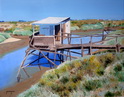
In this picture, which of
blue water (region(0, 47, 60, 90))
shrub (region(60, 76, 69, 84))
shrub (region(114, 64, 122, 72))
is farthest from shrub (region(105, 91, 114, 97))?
blue water (region(0, 47, 60, 90))

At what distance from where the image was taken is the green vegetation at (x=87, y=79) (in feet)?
24.7

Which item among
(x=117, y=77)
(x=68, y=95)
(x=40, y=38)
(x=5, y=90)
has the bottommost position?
(x=5, y=90)

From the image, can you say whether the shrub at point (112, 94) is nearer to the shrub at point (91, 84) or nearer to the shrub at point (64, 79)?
the shrub at point (91, 84)

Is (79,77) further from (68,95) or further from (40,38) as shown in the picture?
(40,38)

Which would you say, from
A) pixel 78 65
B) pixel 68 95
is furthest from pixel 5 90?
pixel 68 95

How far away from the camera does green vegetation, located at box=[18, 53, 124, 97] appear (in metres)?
7.54

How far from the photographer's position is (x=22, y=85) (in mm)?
15320

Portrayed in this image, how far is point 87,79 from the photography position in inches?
341

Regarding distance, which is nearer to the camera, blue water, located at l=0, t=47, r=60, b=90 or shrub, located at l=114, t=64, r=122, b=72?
shrub, located at l=114, t=64, r=122, b=72

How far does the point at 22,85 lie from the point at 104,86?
29.4 ft

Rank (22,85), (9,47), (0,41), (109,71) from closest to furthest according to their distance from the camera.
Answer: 1. (109,71)
2. (22,85)
3. (9,47)
4. (0,41)

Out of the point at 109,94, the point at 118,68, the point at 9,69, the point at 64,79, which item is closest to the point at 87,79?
the point at 64,79

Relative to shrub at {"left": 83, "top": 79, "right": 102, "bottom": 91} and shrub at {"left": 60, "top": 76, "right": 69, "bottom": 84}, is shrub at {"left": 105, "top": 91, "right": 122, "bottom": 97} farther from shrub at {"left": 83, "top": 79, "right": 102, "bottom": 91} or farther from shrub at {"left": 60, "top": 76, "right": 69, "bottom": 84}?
shrub at {"left": 60, "top": 76, "right": 69, "bottom": 84}

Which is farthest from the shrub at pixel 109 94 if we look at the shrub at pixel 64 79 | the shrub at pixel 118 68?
the shrub at pixel 64 79
